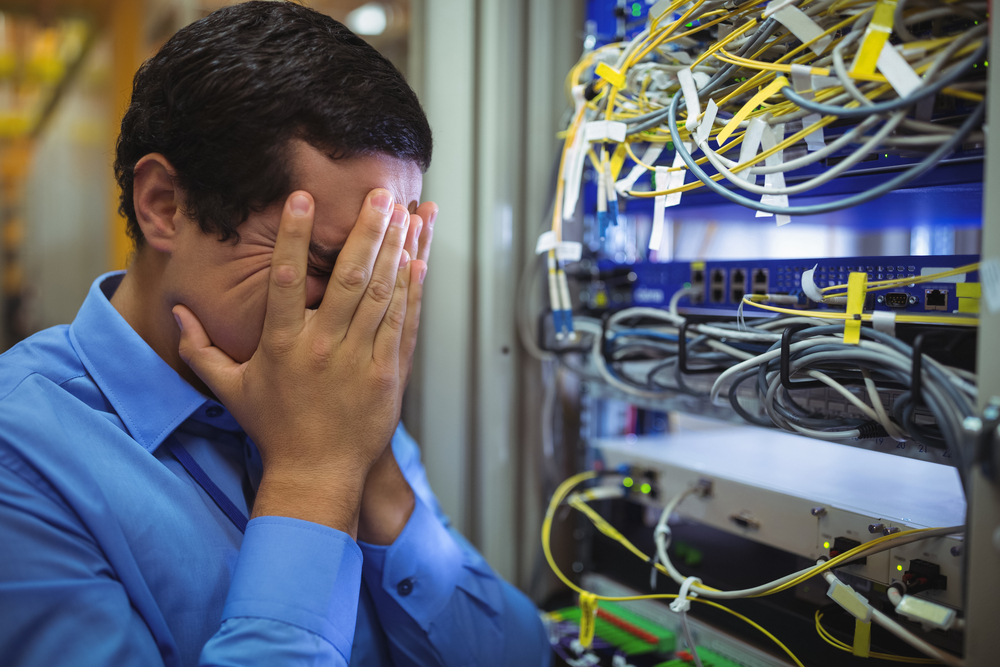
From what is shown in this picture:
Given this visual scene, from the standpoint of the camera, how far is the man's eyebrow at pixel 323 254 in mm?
719

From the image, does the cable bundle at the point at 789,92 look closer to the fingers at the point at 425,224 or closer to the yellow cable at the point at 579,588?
the fingers at the point at 425,224

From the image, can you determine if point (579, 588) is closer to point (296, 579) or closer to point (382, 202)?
point (296, 579)

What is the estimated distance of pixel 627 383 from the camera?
1.02m

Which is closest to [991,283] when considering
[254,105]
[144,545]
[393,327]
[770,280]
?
[770,280]

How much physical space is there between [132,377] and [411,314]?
359 millimetres

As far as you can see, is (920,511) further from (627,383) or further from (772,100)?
(772,100)

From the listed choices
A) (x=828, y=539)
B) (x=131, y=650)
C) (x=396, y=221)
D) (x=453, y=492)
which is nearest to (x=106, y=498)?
(x=131, y=650)

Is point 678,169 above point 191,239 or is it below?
above

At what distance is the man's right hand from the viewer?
0.68m

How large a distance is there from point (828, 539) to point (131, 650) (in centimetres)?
81

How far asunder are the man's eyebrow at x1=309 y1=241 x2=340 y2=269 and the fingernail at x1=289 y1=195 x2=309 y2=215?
50mm

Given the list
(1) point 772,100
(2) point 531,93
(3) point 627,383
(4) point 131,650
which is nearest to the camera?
(4) point 131,650

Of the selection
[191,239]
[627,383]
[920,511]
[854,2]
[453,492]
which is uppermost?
[854,2]

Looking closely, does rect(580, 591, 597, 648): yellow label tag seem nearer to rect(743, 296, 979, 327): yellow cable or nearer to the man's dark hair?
rect(743, 296, 979, 327): yellow cable
